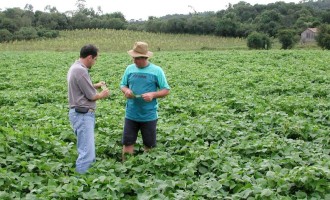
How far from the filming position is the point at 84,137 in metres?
5.38

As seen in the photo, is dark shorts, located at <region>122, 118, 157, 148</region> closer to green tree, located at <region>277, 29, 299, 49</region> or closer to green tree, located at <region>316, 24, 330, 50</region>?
green tree, located at <region>316, 24, 330, 50</region>

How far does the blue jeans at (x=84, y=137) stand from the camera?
538 centimetres

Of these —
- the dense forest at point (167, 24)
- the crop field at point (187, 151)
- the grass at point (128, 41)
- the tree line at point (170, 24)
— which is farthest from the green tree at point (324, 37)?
the crop field at point (187, 151)

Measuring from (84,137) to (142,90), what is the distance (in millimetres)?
1159

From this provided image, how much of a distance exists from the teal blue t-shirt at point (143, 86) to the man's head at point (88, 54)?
2.57ft

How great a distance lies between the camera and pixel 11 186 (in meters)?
4.73

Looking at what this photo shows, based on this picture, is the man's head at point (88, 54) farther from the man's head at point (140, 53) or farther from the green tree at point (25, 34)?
the green tree at point (25, 34)

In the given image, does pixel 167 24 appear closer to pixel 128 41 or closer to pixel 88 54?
pixel 128 41

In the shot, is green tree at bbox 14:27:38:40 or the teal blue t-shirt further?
green tree at bbox 14:27:38:40

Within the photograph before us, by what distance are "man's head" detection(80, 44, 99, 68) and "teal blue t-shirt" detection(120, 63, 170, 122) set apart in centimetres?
78

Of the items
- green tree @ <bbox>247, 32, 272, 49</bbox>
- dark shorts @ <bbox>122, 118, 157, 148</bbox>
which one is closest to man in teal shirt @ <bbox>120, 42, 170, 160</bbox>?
dark shorts @ <bbox>122, 118, 157, 148</bbox>

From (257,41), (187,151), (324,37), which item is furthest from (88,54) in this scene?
(324,37)

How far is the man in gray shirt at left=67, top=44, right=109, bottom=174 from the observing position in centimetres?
529

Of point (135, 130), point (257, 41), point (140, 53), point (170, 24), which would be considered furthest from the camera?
point (170, 24)
